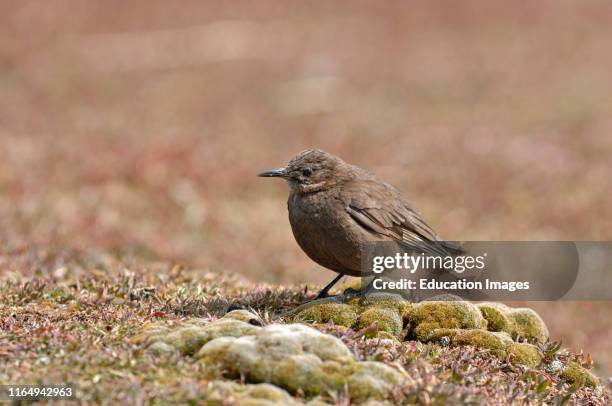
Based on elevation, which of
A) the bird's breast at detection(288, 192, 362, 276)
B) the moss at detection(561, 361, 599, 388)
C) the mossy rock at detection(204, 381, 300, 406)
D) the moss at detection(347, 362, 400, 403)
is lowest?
the mossy rock at detection(204, 381, 300, 406)

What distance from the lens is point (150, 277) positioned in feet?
30.6

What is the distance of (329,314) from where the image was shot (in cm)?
735

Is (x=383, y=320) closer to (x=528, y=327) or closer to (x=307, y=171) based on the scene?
(x=528, y=327)

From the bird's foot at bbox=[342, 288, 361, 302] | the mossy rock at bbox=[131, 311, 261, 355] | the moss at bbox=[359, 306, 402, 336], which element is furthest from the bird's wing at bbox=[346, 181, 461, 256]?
the mossy rock at bbox=[131, 311, 261, 355]

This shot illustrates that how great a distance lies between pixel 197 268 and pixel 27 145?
694cm

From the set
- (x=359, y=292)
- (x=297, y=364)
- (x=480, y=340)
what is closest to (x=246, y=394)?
(x=297, y=364)

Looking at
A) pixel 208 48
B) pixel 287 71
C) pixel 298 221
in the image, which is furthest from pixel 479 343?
pixel 208 48

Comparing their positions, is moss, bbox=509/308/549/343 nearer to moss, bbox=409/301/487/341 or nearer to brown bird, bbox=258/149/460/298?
moss, bbox=409/301/487/341

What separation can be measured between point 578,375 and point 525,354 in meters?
0.49

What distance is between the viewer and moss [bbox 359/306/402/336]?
725 cm

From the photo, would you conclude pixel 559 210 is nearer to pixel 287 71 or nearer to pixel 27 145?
pixel 27 145

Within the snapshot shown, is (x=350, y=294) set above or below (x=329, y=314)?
above

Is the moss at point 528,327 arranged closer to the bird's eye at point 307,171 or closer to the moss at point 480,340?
the moss at point 480,340

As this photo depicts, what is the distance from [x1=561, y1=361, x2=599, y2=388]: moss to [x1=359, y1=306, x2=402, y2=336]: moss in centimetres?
142
